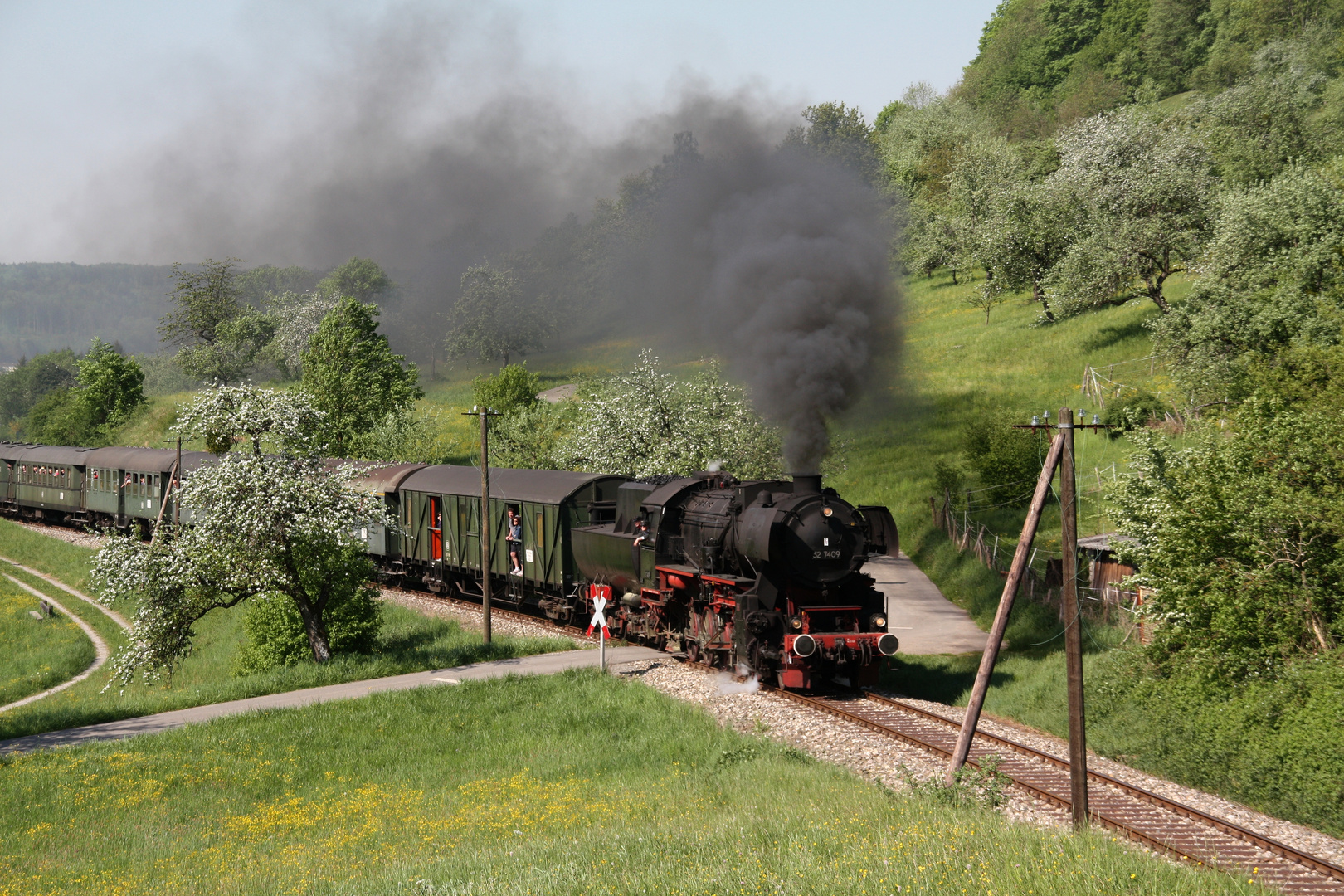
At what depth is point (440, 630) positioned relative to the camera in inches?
1021

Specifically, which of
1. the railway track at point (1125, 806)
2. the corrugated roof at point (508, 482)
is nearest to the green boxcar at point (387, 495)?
the corrugated roof at point (508, 482)

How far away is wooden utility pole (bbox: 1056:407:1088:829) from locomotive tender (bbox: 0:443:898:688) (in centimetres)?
485

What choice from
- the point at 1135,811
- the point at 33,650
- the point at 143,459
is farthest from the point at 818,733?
the point at 143,459

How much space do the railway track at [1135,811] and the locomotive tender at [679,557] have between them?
4.32 ft

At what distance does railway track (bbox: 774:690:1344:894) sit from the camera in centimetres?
1014

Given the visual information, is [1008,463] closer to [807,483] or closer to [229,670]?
[807,483]

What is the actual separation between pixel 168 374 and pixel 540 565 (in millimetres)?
129673

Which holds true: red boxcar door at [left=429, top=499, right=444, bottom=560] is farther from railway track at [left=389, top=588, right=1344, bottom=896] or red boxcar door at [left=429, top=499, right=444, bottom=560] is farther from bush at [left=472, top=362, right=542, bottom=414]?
bush at [left=472, top=362, right=542, bottom=414]

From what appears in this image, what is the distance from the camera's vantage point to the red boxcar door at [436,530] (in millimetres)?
29141

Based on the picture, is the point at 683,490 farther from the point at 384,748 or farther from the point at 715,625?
the point at 384,748

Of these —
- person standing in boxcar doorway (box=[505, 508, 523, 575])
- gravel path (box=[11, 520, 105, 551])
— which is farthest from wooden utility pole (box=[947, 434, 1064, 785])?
gravel path (box=[11, 520, 105, 551])

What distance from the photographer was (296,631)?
23859 millimetres

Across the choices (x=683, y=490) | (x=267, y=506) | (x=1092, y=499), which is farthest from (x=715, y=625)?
(x=1092, y=499)

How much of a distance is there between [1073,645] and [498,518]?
724 inches
